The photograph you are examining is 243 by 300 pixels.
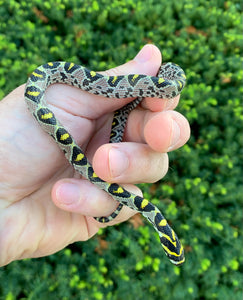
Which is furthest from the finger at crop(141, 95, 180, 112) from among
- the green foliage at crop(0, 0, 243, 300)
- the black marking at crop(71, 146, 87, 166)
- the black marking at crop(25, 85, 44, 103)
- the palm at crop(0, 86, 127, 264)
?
the green foliage at crop(0, 0, 243, 300)

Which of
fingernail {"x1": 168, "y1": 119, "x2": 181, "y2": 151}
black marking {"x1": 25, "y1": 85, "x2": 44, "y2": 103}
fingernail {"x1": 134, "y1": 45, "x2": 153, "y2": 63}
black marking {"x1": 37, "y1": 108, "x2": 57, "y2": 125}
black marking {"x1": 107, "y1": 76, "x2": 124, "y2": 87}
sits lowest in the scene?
fingernail {"x1": 168, "y1": 119, "x2": 181, "y2": 151}

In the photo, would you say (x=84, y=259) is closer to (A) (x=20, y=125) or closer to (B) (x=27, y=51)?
(A) (x=20, y=125)

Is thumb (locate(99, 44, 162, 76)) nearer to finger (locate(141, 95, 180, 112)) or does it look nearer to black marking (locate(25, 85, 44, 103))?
finger (locate(141, 95, 180, 112))

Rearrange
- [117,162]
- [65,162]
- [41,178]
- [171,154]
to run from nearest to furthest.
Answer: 1. [117,162]
2. [41,178]
3. [65,162]
4. [171,154]

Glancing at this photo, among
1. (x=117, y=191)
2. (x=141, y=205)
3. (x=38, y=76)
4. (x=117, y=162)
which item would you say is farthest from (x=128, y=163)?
(x=38, y=76)

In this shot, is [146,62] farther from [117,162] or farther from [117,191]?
[117,191]

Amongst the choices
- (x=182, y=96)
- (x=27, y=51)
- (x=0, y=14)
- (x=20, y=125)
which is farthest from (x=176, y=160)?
(x=0, y=14)
